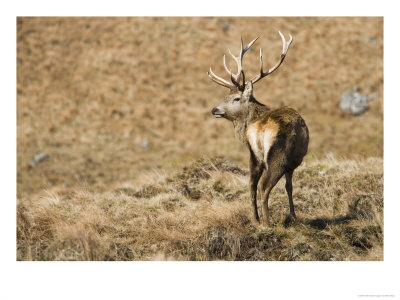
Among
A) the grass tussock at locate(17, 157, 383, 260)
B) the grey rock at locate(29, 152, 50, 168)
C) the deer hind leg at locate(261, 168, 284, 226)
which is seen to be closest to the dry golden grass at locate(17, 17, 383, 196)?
the grey rock at locate(29, 152, 50, 168)

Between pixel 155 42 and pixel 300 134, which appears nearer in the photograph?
pixel 300 134

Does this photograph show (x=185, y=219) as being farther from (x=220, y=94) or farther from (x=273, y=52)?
(x=273, y=52)

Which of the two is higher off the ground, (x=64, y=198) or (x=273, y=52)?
(x=273, y=52)

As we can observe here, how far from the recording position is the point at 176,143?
70.2 feet

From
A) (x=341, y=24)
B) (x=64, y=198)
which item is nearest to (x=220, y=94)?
(x=341, y=24)

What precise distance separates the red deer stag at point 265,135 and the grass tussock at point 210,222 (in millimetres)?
535

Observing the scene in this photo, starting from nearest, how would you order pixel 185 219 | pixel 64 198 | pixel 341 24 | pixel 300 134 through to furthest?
pixel 300 134 → pixel 185 219 → pixel 64 198 → pixel 341 24

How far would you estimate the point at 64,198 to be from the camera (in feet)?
32.6

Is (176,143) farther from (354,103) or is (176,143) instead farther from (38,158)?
(354,103)

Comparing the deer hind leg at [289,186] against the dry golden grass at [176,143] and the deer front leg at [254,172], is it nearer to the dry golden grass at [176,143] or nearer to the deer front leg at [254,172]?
the dry golden grass at [176,143]

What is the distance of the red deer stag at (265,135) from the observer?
6.25 metres

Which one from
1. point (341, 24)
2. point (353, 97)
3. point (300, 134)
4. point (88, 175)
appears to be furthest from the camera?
point (341, 24)

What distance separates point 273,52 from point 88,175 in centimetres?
1297

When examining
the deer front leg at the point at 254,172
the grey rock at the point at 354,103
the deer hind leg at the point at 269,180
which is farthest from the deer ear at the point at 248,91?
the grey rock at the point at 354,103
